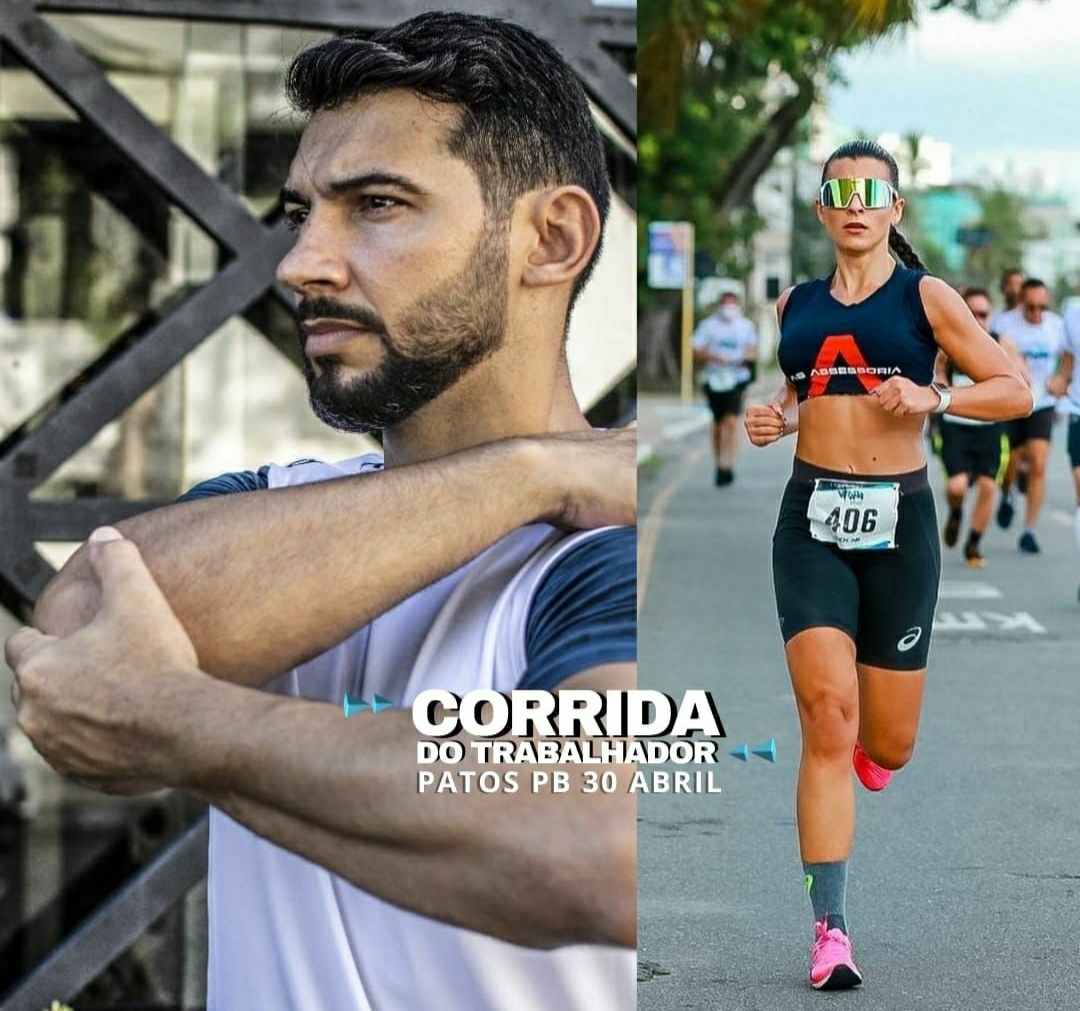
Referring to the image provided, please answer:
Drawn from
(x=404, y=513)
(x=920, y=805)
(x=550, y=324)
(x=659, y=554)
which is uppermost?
(x=550, y=324)

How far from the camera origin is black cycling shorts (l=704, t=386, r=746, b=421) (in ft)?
60.1

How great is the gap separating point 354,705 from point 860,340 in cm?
194

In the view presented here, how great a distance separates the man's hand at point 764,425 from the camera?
425 cm

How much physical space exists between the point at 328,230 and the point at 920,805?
4377 mm

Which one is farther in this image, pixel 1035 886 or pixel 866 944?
pixel 1035 886

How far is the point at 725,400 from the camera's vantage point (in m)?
18.4

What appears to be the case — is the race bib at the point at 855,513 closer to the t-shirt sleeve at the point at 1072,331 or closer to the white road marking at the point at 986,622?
the white road marking at the point at 986,622

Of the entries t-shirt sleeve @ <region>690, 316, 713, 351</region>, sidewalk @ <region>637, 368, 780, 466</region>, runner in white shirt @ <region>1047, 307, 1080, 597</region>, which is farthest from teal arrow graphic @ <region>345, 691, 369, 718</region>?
sidewalk @ <region>637, 368, 780, 466</region>

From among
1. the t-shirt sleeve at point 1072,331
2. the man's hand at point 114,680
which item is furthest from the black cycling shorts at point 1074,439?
the man's hand at point 114,680

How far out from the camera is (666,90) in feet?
22.1

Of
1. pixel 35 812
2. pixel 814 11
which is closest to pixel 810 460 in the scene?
pixel 35 812

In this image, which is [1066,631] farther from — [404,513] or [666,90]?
[404,513]

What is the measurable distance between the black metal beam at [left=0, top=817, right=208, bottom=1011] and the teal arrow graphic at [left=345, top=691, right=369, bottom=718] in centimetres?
290

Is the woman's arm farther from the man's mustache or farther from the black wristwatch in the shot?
the man's mustache
